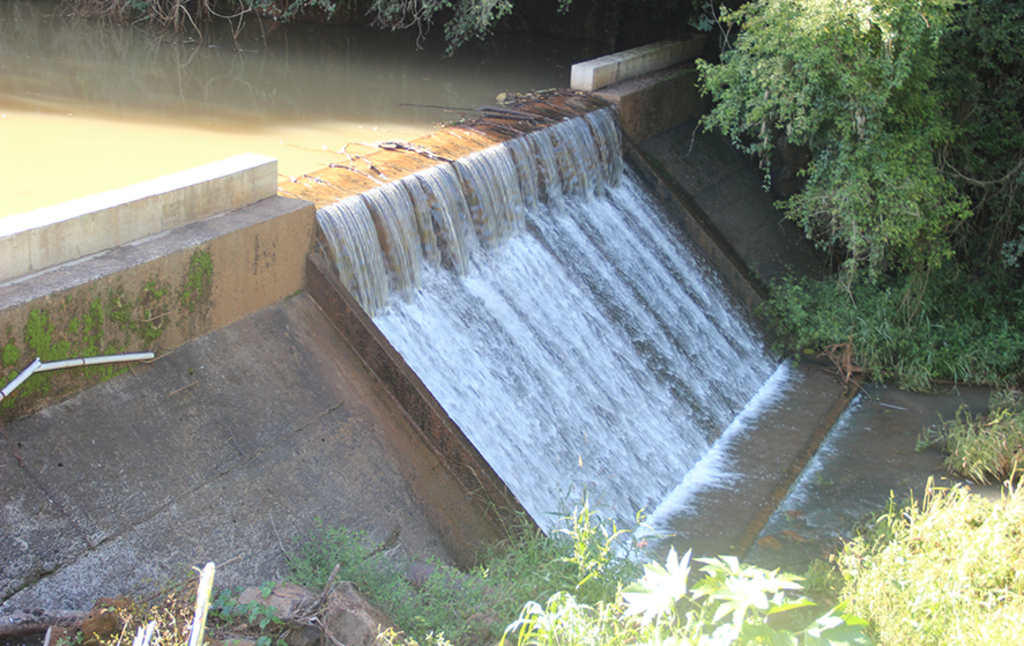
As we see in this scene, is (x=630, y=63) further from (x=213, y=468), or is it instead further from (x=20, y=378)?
(x=20, y=378)

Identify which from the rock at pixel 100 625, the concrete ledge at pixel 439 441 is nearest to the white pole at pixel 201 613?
the rock at pixel 100 625

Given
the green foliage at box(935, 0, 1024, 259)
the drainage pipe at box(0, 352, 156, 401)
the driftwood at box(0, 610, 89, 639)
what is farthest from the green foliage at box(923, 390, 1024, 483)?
the driftwood at box(0, 610, 89, 639)

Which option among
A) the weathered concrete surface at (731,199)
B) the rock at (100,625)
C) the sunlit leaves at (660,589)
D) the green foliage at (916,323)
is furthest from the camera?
the weathered concrete surface at (731,199)

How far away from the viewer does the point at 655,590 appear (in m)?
2.52

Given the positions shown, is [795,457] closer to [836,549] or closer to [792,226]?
[836,549]

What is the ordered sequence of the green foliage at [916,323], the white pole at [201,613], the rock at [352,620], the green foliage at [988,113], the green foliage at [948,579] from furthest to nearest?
1. the green foliage at [916,323]
2. the green foliage at [988,113]
3. the green foliage at [948,579]
4. the rock at [352,620]
5. the white pole at [201,613]

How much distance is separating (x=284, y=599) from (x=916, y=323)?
27.7 feet

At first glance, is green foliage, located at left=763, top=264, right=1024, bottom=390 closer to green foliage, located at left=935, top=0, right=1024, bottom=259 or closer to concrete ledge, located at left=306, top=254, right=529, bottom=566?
green foliage, located at left=935, top=0, right=1024, bottom=259

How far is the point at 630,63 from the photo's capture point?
1150cm

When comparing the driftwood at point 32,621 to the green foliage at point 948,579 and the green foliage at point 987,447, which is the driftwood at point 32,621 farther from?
the green foliage at point 987,447

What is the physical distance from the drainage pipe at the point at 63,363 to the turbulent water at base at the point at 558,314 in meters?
1.76

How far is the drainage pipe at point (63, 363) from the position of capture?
461 centimetres

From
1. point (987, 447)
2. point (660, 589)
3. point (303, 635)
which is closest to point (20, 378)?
point (303, 635)

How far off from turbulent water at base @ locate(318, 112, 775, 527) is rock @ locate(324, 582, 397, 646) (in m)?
1.97
